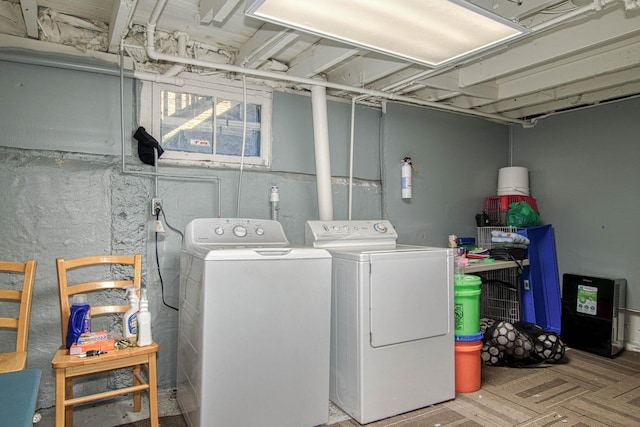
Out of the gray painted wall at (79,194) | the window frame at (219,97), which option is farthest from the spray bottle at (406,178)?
the gray painted wall at (79,194)

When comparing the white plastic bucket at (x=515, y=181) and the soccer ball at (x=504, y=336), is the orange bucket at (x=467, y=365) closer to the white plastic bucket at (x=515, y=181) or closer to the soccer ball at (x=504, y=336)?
the soccer ball at (x=504, y=336)

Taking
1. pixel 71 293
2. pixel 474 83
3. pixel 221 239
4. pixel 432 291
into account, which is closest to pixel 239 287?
pixel 221 239

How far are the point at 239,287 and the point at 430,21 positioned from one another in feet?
5.03

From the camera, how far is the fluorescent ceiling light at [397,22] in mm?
1700

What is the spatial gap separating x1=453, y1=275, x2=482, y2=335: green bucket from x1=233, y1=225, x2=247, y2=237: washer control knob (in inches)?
56.1

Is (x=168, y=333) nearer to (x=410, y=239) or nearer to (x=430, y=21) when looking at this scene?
(x=410, y=239)

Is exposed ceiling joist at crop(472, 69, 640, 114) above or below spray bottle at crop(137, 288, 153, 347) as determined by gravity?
above

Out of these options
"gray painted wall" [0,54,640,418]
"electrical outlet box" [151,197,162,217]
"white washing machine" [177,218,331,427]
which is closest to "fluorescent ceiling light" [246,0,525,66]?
"white washing machine" [177,218,331,427]

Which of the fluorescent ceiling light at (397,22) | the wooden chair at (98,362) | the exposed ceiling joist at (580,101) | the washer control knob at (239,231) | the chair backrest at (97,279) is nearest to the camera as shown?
the fluorescent ceiling light at (397,22)

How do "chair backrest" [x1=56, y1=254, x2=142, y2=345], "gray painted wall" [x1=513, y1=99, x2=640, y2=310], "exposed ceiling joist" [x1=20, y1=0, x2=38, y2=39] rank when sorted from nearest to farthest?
"exposed ceiling joist" [x1=20, y1=0, x2=38, y2=39] < "chair backrest" [x1=56, y1=254, x2=142, y2=345] < "gray painted wall" [x1=513, y1=99, x2=640, y2=310]

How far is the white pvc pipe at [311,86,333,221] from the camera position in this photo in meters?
3.02

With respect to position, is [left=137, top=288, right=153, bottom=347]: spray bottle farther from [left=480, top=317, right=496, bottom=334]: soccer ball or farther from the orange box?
[left=480, top=317, right=496, bottom=334]: soccer ball

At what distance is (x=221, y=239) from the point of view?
2.54m

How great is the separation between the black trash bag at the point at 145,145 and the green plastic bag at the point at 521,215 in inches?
124
